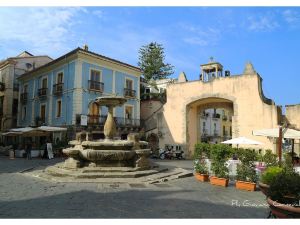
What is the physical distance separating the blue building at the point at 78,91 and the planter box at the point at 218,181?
698 inches

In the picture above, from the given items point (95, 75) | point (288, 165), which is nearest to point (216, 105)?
point (95, 75)

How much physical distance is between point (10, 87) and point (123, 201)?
32.3 meters

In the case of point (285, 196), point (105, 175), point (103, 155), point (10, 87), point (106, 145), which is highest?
point (10, 87)

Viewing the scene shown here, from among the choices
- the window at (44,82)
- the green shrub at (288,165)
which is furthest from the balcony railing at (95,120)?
the green shrub at (288,165)

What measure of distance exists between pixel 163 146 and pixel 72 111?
8556 millimetres

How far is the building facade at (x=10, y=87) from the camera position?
34156 millimetres

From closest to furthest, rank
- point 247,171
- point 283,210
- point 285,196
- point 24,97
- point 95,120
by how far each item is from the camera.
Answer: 1. point 283,210
2. point 285,196
3. point 247,171
4. point 95,120
5. point 24,97

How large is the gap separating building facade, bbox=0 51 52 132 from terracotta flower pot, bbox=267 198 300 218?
34830 mm

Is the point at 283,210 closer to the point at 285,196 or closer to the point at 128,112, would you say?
the point at 285,196

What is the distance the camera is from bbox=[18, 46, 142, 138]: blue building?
1028 inches

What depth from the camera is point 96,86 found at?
27.5 meters

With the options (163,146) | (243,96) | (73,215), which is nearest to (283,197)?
(73,215)

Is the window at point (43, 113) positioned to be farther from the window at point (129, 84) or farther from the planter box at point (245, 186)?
the planter box at point (245, 186)

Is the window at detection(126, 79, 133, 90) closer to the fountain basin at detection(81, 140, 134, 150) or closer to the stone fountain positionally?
the stone fountain
